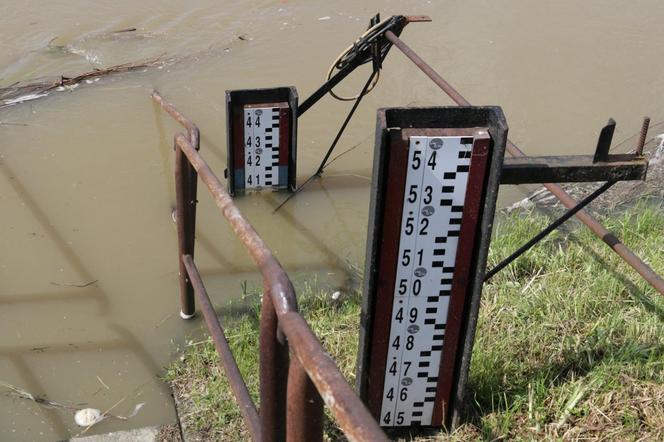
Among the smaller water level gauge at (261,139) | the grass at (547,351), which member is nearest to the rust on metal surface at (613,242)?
the grass at (547,351)

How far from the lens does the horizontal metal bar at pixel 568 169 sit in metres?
2.34

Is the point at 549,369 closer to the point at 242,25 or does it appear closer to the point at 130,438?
the point at 130,438

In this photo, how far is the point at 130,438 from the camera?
2.96 meters

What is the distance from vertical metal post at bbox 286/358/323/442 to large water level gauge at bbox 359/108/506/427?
921mm

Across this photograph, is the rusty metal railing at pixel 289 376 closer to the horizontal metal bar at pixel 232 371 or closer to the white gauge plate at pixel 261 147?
the horizontal metal bar at pixel 232 371

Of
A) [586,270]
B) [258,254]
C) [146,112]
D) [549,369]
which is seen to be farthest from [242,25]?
[258,254]

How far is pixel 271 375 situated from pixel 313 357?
14.6 inches

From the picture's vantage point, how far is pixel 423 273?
2455mm

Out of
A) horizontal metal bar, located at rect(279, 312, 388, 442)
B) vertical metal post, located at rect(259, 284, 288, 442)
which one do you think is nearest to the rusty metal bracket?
vertical metal post, located at rect(259, 284, 288, 442)

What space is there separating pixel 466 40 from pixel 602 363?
528cm

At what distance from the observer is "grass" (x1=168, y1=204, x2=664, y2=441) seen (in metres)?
2.74

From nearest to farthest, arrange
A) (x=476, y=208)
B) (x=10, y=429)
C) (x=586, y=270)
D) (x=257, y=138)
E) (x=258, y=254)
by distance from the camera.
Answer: (x=258, y=254) → (x=476, y=208) → (x=10, y=429) → (x=586, y=270) → (x=257, y=138)

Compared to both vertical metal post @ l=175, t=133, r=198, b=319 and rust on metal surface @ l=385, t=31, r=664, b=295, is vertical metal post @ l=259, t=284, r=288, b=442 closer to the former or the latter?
vertical metal post @ l=175, t=133, r=198, b=319

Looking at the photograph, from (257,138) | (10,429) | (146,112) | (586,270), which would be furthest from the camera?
(146,112)
